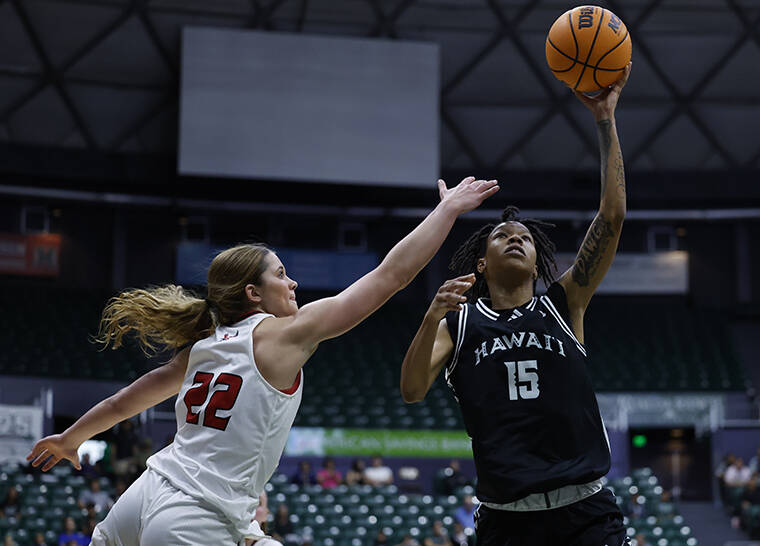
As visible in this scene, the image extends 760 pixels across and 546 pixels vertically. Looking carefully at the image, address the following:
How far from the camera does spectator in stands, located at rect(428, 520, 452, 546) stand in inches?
519

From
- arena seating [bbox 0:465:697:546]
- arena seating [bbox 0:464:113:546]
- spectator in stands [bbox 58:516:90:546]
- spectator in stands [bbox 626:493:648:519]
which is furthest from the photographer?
spectator in stands [bbox 626:493:648:519]

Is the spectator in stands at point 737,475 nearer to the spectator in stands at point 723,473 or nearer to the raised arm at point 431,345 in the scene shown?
the spectator in stands at point 723,473

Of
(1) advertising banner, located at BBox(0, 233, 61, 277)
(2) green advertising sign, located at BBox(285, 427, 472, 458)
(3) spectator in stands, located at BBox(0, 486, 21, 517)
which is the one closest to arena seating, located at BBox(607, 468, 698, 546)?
(2) green advertising sign, located at BBox(285, 427, 472, 458)

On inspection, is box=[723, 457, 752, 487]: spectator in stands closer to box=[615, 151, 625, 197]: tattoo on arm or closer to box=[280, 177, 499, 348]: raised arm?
box=[615, 151, 625, 197]: tattoo on arm

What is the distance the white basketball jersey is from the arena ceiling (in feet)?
63.9

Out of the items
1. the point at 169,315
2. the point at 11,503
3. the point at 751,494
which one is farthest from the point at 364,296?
the point at 751,494

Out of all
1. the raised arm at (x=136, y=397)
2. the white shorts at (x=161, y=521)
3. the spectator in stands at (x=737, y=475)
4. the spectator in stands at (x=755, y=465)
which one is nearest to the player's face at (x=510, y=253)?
the raised arm at (x=136, y=397)

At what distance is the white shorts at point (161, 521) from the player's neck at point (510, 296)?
1.72m

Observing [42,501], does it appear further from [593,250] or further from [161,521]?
[161,521]

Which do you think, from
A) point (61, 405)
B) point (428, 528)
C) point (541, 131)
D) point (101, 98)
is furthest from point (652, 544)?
point (101, 98)

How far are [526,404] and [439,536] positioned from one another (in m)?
9.93

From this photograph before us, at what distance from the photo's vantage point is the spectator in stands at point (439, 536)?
519 inches

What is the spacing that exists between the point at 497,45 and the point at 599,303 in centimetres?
723

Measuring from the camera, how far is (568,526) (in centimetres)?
386
